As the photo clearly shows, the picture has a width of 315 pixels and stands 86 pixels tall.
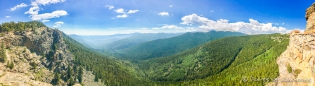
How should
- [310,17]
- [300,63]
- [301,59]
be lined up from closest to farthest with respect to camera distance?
[301,59] → [300,63] → [310,17]

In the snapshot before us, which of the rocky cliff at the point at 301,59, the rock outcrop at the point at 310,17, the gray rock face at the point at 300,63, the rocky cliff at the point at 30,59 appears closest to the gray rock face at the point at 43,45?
the rocky cliff at the point at 30,59

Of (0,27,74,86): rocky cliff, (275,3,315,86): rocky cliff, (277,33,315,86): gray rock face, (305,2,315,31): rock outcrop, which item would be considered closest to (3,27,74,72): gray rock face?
(0,27,74,86): rocky cliff

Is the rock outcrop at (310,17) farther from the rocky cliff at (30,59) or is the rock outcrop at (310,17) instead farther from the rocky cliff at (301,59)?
the rocky cliff at (30,59)

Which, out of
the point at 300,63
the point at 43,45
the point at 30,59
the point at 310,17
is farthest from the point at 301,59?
the point at 43,45

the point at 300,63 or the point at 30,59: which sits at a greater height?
the point at 300,63

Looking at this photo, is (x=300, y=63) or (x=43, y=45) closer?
(x=300, y=63)

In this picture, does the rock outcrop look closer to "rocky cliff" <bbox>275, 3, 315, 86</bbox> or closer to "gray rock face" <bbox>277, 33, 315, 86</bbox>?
"rocky cliff" <bbox>275, 3, 315, 86</bbox>

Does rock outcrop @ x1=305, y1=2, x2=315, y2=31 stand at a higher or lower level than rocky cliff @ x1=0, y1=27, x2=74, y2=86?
higher

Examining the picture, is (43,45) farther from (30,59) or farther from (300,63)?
(300,63)
